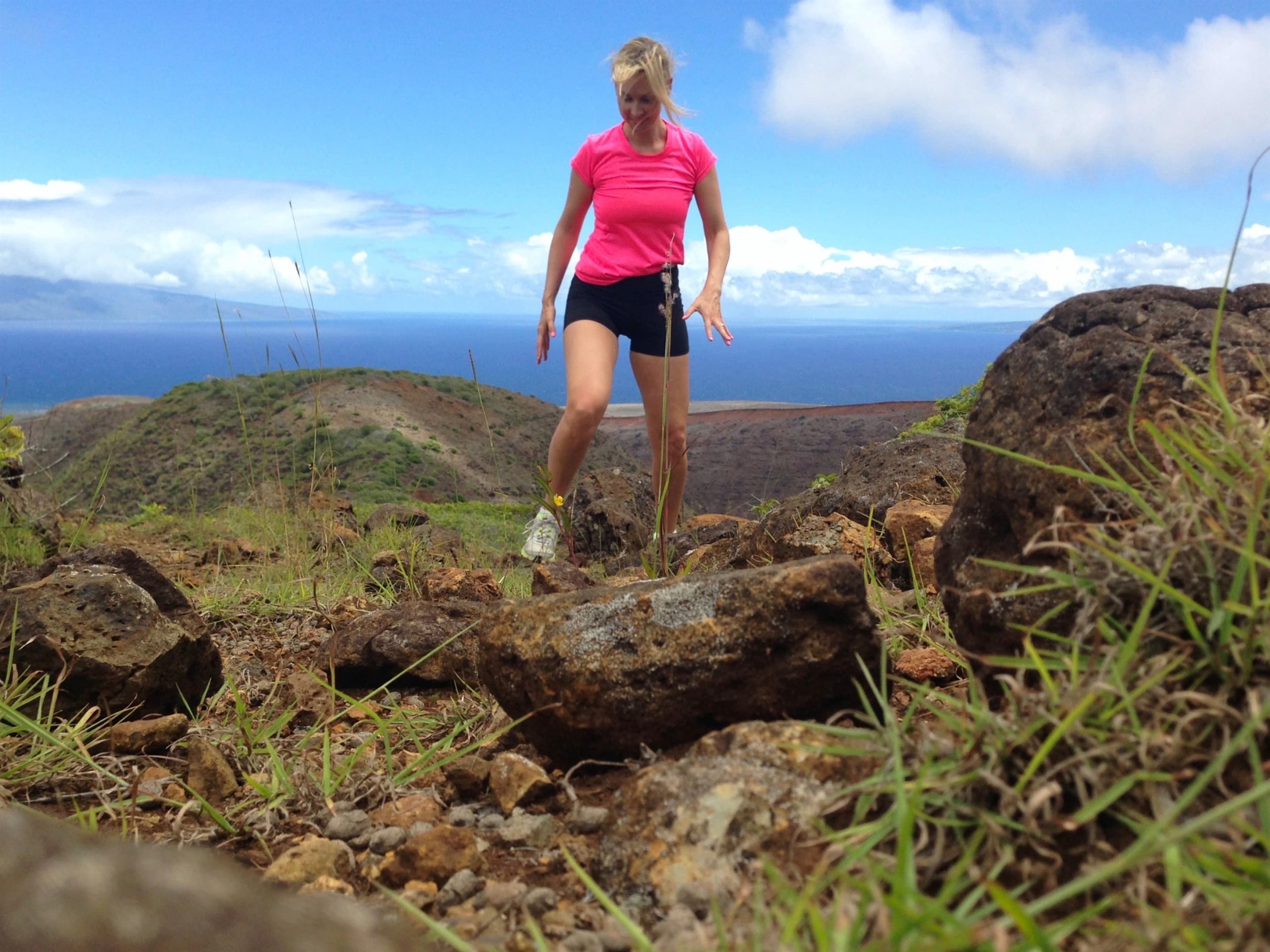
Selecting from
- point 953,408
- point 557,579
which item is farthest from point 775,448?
point 557,579

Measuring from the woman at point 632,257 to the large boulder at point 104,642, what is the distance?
240 cm

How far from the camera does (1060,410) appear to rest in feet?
7.00

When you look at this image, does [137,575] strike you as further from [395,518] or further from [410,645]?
[395,518]

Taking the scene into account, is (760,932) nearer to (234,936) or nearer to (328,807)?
(234,936)

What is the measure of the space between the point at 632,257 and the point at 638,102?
76cm

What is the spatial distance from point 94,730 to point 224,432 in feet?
74.2

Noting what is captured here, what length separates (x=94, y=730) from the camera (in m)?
2.54

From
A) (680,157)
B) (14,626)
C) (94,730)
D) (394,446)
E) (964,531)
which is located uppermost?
(680,157)

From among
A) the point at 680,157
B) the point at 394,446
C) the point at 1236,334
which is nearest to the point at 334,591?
the point at 680,157

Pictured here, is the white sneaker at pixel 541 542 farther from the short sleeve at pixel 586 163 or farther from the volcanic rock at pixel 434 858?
the volcanic rock at pixel 434 858

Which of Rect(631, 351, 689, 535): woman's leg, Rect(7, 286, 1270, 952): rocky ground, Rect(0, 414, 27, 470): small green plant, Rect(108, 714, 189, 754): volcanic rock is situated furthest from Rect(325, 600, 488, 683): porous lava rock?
Rect(0, 414, 27, 470): small green plant

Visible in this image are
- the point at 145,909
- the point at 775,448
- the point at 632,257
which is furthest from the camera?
the point at 775,448

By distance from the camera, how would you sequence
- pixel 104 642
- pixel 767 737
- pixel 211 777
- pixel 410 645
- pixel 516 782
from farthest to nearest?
1. pixel 410 645
2. pixel 104 642
3. pixel 211 777
4. pixel 516 782
5. pixel 767 737

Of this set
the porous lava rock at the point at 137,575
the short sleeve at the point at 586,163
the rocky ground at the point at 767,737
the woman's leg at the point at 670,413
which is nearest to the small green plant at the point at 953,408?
the woman's leg at the point at 670,413
